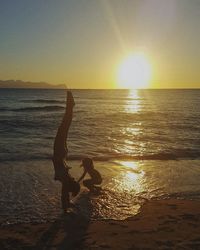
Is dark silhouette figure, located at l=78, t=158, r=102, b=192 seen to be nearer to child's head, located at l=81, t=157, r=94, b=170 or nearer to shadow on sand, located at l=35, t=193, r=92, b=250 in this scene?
child's head, located at l=81, t=157, r=94, b=170

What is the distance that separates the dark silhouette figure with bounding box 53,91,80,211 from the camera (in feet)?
29.9

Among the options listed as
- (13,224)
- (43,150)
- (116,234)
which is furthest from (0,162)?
(116,234)

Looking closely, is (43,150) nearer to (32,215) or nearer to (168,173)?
(168,173)

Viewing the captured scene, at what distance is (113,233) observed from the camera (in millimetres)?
8398

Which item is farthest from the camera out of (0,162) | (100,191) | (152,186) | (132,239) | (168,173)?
(0,162)

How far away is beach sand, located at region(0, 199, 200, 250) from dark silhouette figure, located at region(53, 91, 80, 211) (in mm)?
660

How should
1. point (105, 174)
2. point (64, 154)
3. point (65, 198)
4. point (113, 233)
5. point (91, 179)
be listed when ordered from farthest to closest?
point (105, 174)
point (91, 179)
point (65, 198)
point (64, 154)
point (113, 233)

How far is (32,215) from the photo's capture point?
973cm

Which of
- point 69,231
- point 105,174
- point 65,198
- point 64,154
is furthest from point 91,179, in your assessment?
point 69,231

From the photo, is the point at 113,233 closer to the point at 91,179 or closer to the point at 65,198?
the point at 65,198

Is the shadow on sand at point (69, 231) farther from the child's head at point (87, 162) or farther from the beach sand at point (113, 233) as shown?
the child's head at point (87, 162)

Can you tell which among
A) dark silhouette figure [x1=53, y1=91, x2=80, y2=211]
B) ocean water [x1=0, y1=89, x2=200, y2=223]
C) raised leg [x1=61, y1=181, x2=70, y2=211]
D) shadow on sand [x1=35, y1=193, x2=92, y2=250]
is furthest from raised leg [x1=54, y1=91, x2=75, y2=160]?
ocean water [x1=0, y1=89, x2=200, y2=223]

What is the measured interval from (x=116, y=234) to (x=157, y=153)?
1223 centimetres

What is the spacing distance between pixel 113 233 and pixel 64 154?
2.18m
